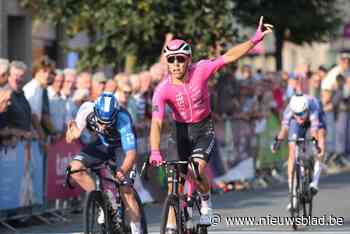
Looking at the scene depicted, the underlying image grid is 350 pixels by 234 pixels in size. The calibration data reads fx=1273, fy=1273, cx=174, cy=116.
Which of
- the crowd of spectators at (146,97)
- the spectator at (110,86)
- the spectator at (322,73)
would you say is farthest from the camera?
the spectator at (322,73)

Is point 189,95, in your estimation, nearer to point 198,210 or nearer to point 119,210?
point 198,210

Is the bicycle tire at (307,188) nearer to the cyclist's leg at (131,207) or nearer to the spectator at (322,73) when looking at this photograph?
the cyclist's leg at (131,207)

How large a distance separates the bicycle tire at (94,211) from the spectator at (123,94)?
5802 millimetres

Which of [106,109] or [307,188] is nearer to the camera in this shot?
[106,109]

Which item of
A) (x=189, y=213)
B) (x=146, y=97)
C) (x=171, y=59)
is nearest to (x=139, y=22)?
(x=146, y=97)

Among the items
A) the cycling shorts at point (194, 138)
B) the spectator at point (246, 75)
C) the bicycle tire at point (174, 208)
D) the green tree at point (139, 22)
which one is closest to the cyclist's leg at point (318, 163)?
the cycling shorts at point (194, 138)

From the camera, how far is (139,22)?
841 inches

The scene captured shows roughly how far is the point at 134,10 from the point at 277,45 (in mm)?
12469

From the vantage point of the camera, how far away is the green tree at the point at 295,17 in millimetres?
30875

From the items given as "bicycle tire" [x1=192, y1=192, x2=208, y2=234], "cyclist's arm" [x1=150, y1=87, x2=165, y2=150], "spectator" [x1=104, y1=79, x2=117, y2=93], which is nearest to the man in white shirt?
"spectator" [x1=104, y1=79, x2=117, y2=93]

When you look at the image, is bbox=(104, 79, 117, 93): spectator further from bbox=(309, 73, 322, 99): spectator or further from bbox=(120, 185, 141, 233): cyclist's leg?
bbox=(309, 73, 322, 99): spectator

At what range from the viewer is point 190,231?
11805 mm

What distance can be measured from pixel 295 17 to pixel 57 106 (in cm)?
1575

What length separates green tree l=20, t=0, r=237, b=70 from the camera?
21.3 m
